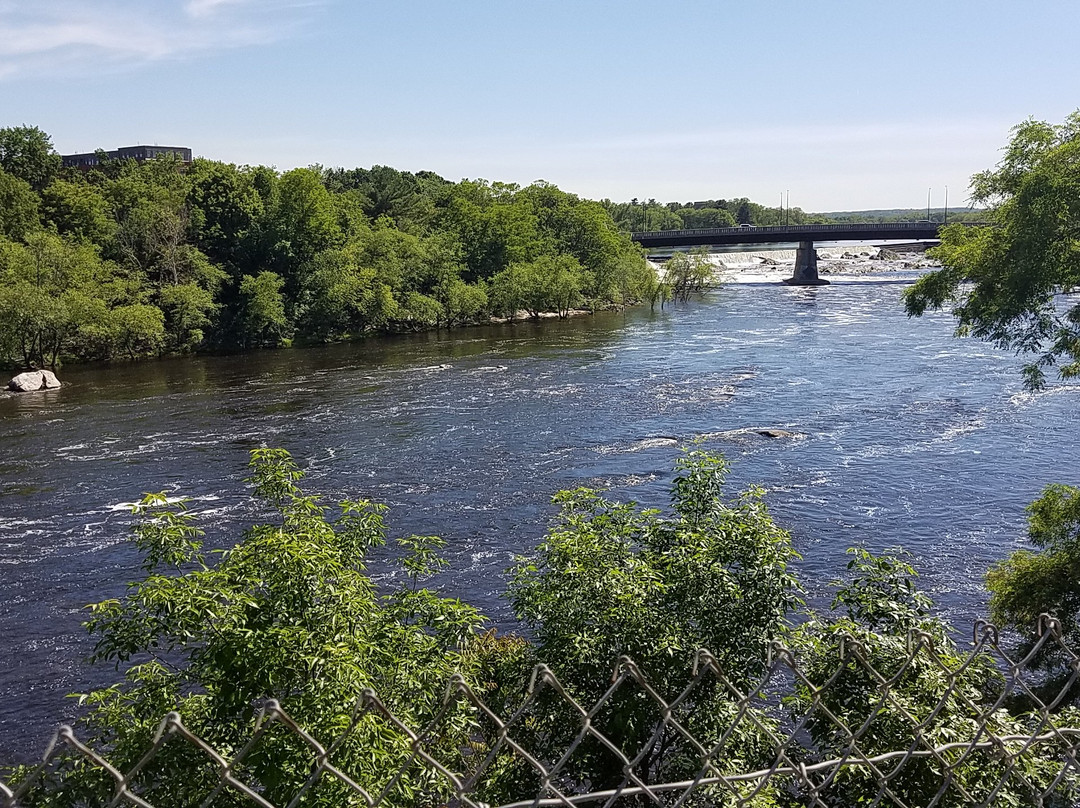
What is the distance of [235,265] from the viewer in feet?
180

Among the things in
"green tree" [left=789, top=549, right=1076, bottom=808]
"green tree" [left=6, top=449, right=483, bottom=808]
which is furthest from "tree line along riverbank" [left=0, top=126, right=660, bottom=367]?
"green tree" [left=789, top=549, right=1076, bottom=808]

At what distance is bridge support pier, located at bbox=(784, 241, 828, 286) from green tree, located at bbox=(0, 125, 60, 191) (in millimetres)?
63495

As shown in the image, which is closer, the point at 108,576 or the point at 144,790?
the point at 144,790

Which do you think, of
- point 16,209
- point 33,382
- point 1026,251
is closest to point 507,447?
point 1026,251

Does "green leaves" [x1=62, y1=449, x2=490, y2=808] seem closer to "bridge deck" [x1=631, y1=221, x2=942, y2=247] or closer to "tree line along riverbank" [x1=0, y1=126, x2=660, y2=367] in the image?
"tree line along riverbank" [x1=0, y1=126, x2=660, y2=367]

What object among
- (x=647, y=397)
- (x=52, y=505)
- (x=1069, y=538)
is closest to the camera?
(x=1069, y=538)

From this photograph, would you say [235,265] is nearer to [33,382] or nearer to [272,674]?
[33,382]

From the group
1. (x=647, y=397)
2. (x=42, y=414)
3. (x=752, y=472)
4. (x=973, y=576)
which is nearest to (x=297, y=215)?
(x=42, y=414)

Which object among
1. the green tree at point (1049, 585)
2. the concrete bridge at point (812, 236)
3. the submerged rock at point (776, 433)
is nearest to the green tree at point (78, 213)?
the submerged rock at point (776, 433)

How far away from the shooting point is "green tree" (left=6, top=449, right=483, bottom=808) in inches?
266

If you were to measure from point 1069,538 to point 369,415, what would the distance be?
22367 millimetres

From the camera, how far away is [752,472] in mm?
24141

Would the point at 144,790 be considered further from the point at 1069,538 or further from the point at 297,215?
the point at 297,215

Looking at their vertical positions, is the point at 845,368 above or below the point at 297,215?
below
